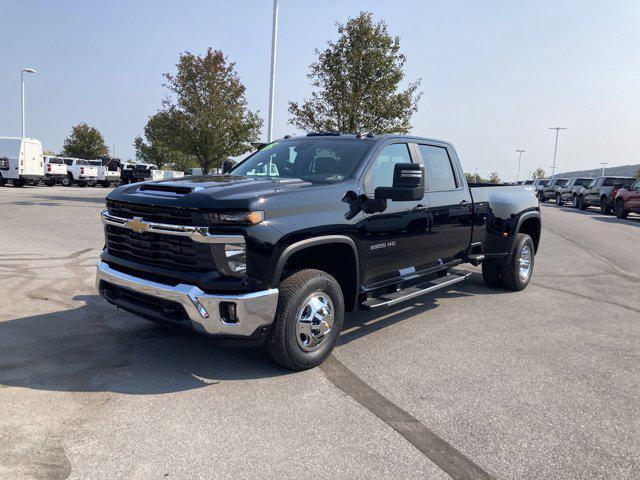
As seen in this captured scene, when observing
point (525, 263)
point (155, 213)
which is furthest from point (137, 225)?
point (525, 263)

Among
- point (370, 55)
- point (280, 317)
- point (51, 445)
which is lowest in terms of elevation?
point (51, 445)

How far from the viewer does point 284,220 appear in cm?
383

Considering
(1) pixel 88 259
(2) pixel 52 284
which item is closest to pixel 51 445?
(2) pixel 52 284

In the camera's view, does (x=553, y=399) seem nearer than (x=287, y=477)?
No

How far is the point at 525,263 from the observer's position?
300 inches

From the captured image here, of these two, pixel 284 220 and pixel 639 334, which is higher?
pixel 284 220

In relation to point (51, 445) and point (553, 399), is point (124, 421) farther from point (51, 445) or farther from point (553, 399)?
point (553, 399)

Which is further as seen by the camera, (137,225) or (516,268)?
(516,268)

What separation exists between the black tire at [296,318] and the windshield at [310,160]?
0.96 metres

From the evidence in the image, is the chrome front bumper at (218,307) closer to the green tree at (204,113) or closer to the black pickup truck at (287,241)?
the black pickup truck at (287,241)

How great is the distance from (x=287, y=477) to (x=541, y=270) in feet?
25.6

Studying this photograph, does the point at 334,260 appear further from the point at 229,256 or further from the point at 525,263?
the point at 525,263

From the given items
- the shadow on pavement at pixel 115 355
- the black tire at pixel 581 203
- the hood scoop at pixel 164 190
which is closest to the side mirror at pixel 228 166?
the hood scoop at pixel 164 190

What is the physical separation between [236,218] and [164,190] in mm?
832
